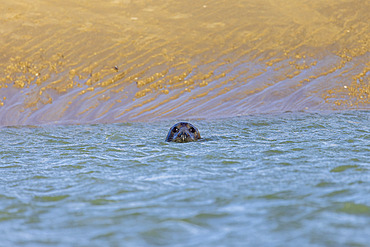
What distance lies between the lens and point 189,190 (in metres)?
5.22

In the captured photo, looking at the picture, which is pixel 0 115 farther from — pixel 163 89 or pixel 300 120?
pixel 300 120

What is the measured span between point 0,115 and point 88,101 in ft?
5.86

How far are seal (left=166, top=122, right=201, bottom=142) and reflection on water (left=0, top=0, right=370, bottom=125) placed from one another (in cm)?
258

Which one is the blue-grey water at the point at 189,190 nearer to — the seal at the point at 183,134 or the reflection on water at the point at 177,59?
the seal at the point at 183,134

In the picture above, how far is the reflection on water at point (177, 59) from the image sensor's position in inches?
452

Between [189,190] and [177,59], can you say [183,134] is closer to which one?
[189,190]

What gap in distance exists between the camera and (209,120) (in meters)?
10.8

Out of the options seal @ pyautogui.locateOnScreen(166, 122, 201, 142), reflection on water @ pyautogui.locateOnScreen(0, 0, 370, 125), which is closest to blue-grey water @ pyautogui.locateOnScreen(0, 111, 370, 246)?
seal @ pyautogui.locateOnScreen(166, 122, 201, 142)

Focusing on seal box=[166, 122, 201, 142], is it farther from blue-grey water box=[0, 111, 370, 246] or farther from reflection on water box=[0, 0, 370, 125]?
reflection on water box=[0, 0, 370, 125]

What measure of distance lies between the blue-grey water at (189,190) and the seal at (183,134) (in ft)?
0.79

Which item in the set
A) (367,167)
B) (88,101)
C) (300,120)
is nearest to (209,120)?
(300,120)

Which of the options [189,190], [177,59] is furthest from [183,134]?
[177,59]

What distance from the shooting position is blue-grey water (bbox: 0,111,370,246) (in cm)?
405

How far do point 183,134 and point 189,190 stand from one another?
3204mm
